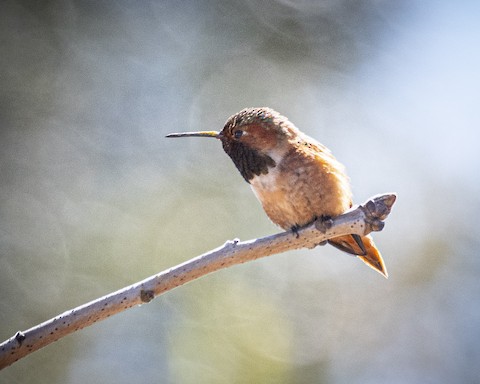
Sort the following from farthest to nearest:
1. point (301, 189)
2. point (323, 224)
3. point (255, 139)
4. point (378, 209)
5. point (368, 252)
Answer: point (255, 139) < point (368, 252) < point (301, 189) < point (323, 224) < point (378, 209)

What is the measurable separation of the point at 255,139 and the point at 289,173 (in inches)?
14.3

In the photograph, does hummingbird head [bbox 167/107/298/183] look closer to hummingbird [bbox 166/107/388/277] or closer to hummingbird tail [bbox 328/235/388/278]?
hummingbird [bbox 166/107/388/277]

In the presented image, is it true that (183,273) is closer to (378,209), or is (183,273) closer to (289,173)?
(378,209)

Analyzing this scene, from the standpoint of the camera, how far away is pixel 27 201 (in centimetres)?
912

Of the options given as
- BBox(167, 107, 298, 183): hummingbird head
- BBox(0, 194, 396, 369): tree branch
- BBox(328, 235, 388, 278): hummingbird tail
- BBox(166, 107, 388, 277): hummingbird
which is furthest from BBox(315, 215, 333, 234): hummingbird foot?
BBox(167, 107, 298, 183): hummingbird head

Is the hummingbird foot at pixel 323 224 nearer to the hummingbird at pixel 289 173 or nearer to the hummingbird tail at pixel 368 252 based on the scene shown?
the hummingbird at pixel 289 173

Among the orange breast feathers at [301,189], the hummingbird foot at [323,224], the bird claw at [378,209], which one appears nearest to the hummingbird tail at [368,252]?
the orange breast feathers at [301,189]

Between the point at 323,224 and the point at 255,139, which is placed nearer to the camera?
the point at 323,224

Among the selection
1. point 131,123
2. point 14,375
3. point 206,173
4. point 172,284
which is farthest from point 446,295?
point 172,284

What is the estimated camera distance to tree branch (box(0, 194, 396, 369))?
8.83 ft

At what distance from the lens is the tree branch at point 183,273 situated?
2.69 meters

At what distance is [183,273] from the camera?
2.94 meters

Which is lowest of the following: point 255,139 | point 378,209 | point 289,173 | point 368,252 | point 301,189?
point 378,209

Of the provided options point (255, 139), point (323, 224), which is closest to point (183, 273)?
point (323, 224)
